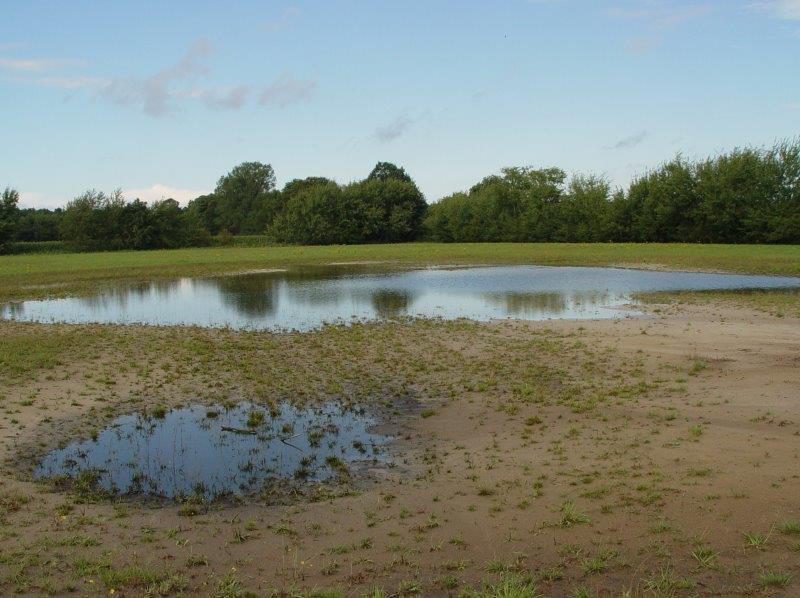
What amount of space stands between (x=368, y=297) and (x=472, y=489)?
18.6 metres

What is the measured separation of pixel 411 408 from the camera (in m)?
10.3

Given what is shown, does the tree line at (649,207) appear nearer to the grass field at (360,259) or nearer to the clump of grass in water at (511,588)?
the grass field at (360,259)

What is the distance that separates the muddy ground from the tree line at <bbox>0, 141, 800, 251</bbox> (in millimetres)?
52298

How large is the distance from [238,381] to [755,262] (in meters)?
32.1

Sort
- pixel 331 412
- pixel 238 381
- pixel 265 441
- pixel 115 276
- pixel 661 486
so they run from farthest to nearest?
pixel 115 276
pixel 238 381
pixel 331 412
pixel 265 441
pixel 661 486

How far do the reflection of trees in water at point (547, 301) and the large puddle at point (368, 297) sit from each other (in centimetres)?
3

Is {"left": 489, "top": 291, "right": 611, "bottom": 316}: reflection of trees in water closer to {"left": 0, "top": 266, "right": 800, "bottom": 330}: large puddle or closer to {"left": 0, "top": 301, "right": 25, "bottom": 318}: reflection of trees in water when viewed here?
{"left": 0, "top": 266, "right": 800, "bottom": 330}: large puddle

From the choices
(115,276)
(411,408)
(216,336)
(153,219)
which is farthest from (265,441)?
(153,219)

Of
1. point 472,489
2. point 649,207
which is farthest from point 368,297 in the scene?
point 649,207

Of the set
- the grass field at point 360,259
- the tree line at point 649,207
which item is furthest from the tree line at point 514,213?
the grass field at point 360,259

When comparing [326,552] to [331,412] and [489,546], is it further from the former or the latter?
Result: [331,412]

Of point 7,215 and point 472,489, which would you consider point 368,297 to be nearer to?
point 472,489

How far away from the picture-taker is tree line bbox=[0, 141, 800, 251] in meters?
60.1

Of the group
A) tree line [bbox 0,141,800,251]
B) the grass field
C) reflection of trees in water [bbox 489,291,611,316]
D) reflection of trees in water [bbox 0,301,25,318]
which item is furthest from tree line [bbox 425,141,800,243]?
reflection of trees in water [bbox 0,301,25,318]
